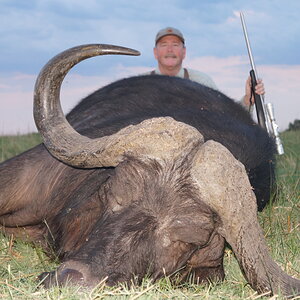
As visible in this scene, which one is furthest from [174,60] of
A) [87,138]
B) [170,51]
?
[87,138]

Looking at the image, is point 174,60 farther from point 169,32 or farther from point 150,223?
point 150,223

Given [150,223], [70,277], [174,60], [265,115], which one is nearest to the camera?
[70,277]

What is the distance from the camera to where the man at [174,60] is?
1005 centimetres

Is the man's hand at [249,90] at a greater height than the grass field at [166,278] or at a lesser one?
greater

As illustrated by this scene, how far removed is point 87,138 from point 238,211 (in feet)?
3.79

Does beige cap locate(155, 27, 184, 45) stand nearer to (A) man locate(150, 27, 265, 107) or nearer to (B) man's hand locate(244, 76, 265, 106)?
(A) man locate(150, 27, 265, 107)

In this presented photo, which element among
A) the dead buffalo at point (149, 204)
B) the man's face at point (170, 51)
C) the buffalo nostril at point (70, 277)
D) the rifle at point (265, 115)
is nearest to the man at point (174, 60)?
the man's face at point (170, 51)

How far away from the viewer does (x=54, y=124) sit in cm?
436

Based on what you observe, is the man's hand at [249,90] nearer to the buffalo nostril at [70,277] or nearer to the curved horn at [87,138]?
the curved horn at [87,138]

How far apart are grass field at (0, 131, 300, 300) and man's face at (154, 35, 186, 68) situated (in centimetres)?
268

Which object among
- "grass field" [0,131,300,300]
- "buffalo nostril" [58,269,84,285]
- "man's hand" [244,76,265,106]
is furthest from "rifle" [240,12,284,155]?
"buffalo nostril" [58,269,84,285]

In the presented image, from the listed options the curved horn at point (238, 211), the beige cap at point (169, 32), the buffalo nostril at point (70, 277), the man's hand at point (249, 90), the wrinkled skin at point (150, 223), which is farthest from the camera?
the beige cap at point (169, 32)

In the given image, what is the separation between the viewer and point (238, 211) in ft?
12.1

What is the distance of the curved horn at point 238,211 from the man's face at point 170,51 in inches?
251
